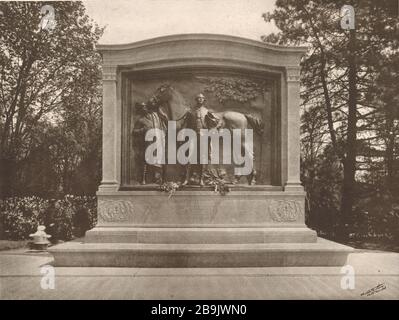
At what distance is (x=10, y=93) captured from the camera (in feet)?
47.9

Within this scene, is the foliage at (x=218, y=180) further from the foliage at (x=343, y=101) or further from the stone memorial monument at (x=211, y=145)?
the foliage at (x=343, y=101)

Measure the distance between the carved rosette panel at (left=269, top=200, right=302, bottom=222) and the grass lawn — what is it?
263 inches

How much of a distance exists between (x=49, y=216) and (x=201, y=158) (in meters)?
5.86

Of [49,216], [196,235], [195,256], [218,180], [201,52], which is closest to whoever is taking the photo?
[195,256]

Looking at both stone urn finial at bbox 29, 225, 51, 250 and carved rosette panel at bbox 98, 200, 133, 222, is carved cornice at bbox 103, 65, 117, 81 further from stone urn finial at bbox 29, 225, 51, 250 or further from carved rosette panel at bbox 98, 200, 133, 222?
stone urn finial at bbox 29, 225, 51, 250

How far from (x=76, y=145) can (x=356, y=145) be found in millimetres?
8222

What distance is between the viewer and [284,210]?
39.9 feet

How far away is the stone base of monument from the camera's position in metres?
10.8

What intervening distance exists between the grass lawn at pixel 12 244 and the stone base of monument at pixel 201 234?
311cm

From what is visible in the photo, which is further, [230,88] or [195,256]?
[230,88]

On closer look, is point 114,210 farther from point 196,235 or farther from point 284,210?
point 284,210
